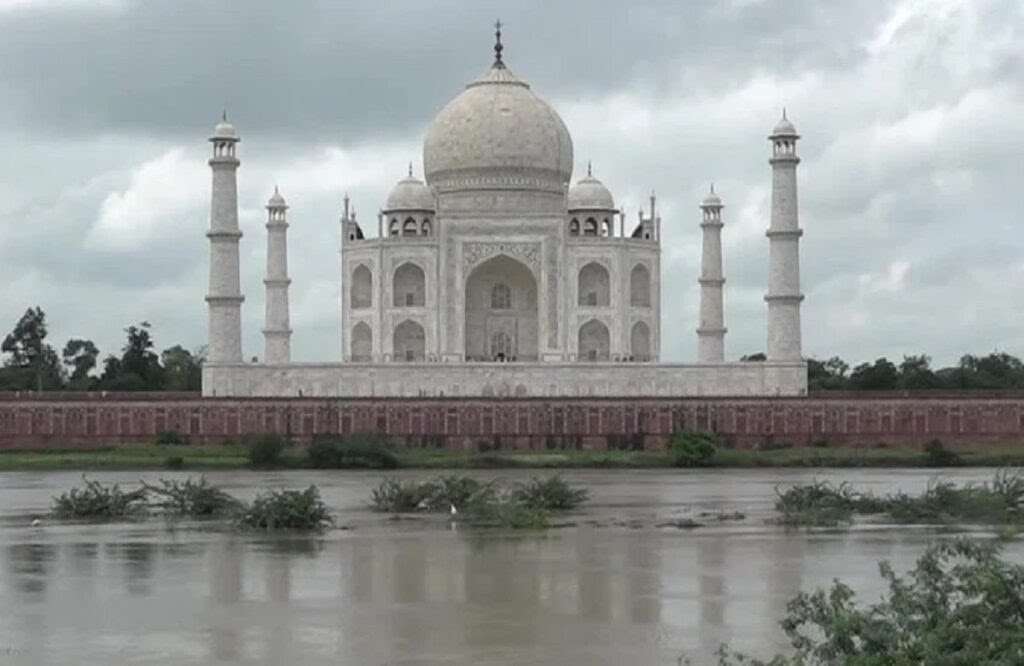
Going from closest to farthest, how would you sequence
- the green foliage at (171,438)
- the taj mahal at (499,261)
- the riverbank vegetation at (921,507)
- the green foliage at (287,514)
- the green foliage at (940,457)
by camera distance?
1. the green foliage at (287,514)
2. the riverbank vegetation at (921,507)
3. the green foliage at (940,457)
4. the green foliage at (171,438)
5. the taj mahal at (499,261)

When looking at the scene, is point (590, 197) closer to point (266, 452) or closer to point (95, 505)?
point (266, 452)

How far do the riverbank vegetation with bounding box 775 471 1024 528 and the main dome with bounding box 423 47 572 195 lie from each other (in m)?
25.9

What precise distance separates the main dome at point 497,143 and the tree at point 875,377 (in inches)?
458

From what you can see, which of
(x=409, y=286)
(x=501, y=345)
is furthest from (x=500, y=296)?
(x=409, y=286)

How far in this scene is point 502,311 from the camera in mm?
48250

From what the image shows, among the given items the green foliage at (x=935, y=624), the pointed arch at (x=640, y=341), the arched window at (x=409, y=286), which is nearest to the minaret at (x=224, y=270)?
the arched window at (x=409, y=286)

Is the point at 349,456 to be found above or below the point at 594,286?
below

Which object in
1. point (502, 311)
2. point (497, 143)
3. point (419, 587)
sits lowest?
point (419, 587)

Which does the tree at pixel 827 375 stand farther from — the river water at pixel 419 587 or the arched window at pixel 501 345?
the river water at pixel 419 587

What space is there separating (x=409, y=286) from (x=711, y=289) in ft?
23.8

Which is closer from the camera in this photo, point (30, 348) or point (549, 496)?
point (549, 496)

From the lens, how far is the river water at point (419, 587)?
11.7 metres

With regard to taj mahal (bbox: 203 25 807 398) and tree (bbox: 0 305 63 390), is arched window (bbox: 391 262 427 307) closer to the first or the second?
taj mahal (bbox: 203 25 807 398)

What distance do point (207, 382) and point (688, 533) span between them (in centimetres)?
2480
